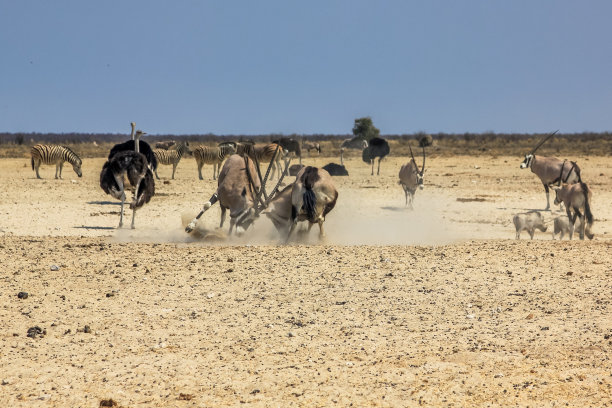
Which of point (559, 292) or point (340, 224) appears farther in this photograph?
point (340, 224)

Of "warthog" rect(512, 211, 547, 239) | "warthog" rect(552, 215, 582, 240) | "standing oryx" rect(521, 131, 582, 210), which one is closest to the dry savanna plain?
"warthog" rect(512, 211, 547, 239)

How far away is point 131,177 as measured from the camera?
14.3 meters

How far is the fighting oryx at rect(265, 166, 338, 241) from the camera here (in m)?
11.6

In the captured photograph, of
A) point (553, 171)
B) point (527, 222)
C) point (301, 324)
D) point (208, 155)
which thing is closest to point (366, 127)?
point (208, 155)

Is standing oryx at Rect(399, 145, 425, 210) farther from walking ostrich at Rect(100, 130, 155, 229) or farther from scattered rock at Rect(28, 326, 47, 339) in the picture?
scattered rock at Rect(28, 326, 47, 339)

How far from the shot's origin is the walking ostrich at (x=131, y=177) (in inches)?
564

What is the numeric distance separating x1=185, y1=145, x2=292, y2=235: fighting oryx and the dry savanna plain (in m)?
0.41

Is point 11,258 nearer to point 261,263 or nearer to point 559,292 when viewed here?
point 261,263

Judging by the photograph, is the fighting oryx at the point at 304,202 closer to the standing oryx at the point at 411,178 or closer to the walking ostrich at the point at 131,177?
the walking ostrich at the point at 131,177

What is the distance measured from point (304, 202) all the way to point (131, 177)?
13.9ft

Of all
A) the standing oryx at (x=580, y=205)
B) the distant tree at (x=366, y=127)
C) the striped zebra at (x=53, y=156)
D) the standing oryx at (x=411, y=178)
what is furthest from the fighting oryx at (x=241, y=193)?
the distant tree at (x=366, y=127)

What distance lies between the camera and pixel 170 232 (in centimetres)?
1347

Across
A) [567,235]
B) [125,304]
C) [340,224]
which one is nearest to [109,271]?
[125,304]

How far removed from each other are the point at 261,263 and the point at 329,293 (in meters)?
1.48
